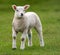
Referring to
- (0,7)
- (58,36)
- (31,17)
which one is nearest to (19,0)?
(0,7)

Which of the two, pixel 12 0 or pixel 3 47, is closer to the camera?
pixel 3 47

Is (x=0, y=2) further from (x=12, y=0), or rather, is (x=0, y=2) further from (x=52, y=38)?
(x=52, y=38)

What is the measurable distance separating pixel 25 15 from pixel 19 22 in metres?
0.48

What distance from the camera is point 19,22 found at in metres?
15.6

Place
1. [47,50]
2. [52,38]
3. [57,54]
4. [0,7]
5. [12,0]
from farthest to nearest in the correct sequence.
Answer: [12,0] < [0,7] < [52,38] < [47,50] < [57,54]

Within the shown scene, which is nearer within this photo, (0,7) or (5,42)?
(5,42)

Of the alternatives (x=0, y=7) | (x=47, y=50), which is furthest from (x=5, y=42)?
(x=0, y=7)

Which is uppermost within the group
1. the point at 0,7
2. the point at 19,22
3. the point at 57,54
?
the point at 0,7

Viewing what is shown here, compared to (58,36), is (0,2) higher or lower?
higher

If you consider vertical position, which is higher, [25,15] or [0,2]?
[0,2]

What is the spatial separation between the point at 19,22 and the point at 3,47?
4.27 feet

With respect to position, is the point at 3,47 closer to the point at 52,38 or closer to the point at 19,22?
the point at 19,22

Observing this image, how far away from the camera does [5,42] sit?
1795 cm

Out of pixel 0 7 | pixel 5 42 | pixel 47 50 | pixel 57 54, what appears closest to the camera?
pixel 57 54
